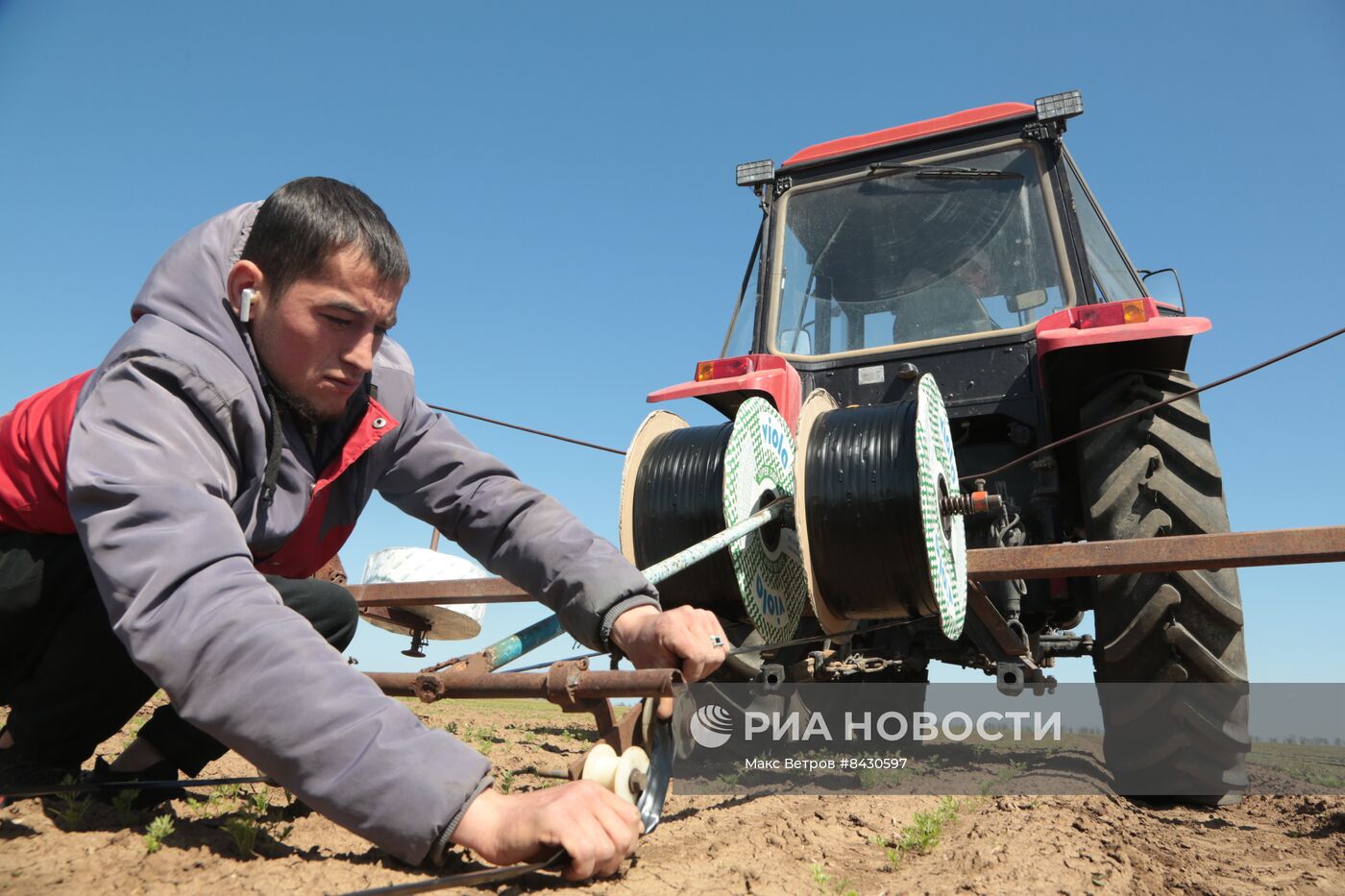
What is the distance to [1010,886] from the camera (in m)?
1.99

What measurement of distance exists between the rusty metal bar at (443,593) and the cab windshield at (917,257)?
2004 millimetres

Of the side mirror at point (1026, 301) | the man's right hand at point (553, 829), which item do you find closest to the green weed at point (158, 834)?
the man's right hand at point (553, 829)

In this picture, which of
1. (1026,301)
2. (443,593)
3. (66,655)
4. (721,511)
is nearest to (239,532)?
(66,655)

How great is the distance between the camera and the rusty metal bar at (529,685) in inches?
67.2

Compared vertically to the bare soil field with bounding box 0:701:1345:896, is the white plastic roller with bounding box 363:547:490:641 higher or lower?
higher

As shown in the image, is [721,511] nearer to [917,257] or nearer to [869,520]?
[869,520]

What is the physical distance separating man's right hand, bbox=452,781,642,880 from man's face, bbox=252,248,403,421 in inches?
38.1

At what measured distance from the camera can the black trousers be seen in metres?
2.10

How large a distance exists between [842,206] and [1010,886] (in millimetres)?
4022

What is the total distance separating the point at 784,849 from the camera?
2.33m

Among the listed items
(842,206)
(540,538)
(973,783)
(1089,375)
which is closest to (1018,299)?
(1089,375)

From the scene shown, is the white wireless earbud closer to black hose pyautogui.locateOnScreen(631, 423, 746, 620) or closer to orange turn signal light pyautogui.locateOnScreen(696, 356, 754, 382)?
black hose pyautogui.locateOnScreen(631, 423, 746, 620)

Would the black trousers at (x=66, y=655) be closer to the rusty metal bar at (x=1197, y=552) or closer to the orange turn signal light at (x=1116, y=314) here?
the rusty metal bar at (x=1197, y=552)

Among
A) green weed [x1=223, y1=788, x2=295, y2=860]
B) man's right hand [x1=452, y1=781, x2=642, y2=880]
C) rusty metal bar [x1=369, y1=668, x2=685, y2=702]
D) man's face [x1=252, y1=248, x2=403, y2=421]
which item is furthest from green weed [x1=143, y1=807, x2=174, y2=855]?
man's face [x1=252, y1=248, x2=403, y2=421]
